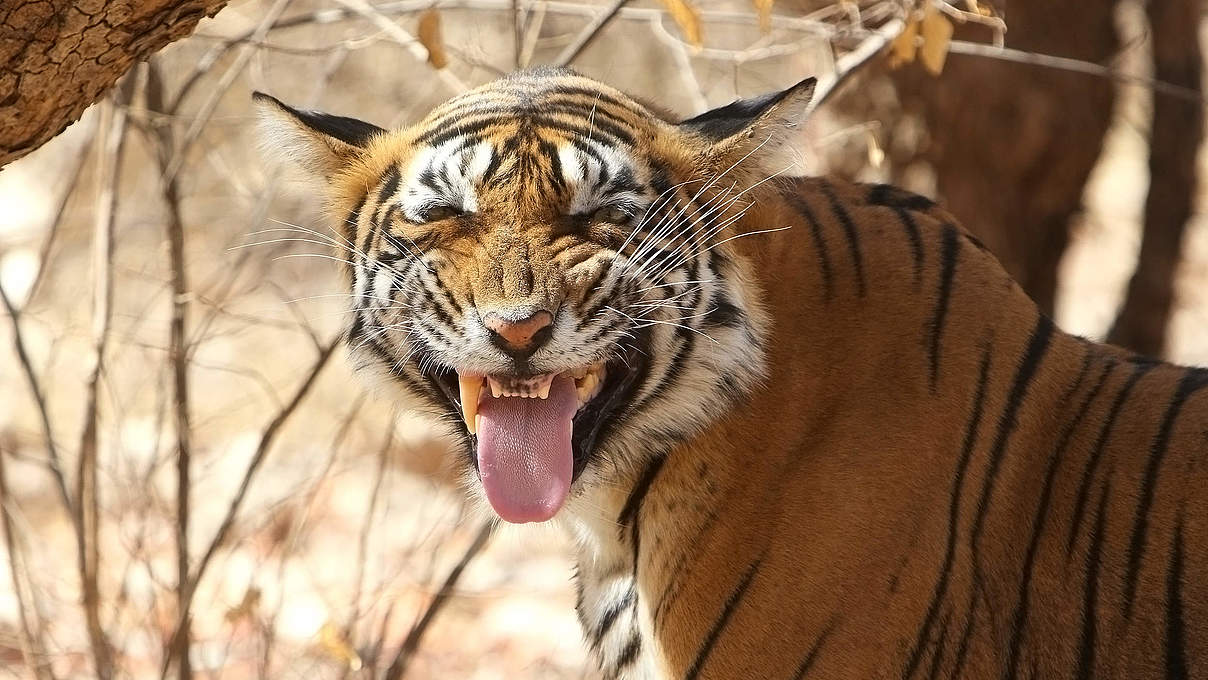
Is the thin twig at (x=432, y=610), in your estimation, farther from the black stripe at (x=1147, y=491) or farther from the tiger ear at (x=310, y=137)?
the black stripe at (x=1147, y=491)

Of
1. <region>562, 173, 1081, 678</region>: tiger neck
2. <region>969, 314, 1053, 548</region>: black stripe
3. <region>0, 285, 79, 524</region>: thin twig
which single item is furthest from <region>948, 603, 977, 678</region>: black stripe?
<region>0, 285, 79, 524</region>: thin twig

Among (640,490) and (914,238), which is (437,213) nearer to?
(640,490)

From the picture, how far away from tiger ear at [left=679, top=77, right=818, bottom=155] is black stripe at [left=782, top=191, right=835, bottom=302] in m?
0.23

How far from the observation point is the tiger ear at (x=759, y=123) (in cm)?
243

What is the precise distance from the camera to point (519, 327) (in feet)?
7.08

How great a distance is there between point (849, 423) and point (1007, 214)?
3.18 m

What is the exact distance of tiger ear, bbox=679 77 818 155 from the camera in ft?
7.97

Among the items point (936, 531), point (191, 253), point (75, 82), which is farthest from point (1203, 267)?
point (75, 82)

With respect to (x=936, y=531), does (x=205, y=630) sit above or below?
below

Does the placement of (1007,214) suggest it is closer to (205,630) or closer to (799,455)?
(799,455)

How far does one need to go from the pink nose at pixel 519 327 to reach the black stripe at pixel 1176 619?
127 cm

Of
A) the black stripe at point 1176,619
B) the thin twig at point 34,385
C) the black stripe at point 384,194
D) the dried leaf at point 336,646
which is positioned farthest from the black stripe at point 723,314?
the thin twig at point 34,385

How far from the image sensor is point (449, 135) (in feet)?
8.09

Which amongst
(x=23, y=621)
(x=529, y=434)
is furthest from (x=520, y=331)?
(x=23, y=621)
